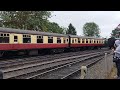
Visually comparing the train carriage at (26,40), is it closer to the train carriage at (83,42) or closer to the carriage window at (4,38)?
the carriage window at (4,38)

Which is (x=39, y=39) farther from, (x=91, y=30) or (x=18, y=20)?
(x=91, y=30)

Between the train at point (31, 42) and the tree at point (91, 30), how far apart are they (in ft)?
105

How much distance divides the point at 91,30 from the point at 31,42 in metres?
52.2

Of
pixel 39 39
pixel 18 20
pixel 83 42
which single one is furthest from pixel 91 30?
pixel 39 39

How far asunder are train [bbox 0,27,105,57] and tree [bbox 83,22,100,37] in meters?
32.1

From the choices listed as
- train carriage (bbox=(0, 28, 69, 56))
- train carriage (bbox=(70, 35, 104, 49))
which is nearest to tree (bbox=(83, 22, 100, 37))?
train carriage (bbox=(70, 35, 104, 49))

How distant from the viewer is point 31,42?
981 inches

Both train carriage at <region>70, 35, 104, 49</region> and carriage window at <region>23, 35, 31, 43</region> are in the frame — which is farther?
train carriage at <region>70, 35, 104, 49</region>

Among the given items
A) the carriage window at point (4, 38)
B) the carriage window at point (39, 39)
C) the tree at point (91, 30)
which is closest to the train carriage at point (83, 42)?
the carriage window at point (39, 39)

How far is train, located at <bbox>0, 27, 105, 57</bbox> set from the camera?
21.3 m

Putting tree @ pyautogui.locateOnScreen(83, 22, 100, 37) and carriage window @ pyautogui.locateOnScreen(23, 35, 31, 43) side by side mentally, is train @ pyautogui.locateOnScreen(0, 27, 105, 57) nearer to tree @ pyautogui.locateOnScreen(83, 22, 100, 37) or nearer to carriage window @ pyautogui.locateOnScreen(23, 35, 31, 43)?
carriage window @ pyautogui.locateOnScreen(23, 35, 31, 43)

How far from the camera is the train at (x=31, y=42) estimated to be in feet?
69.8
